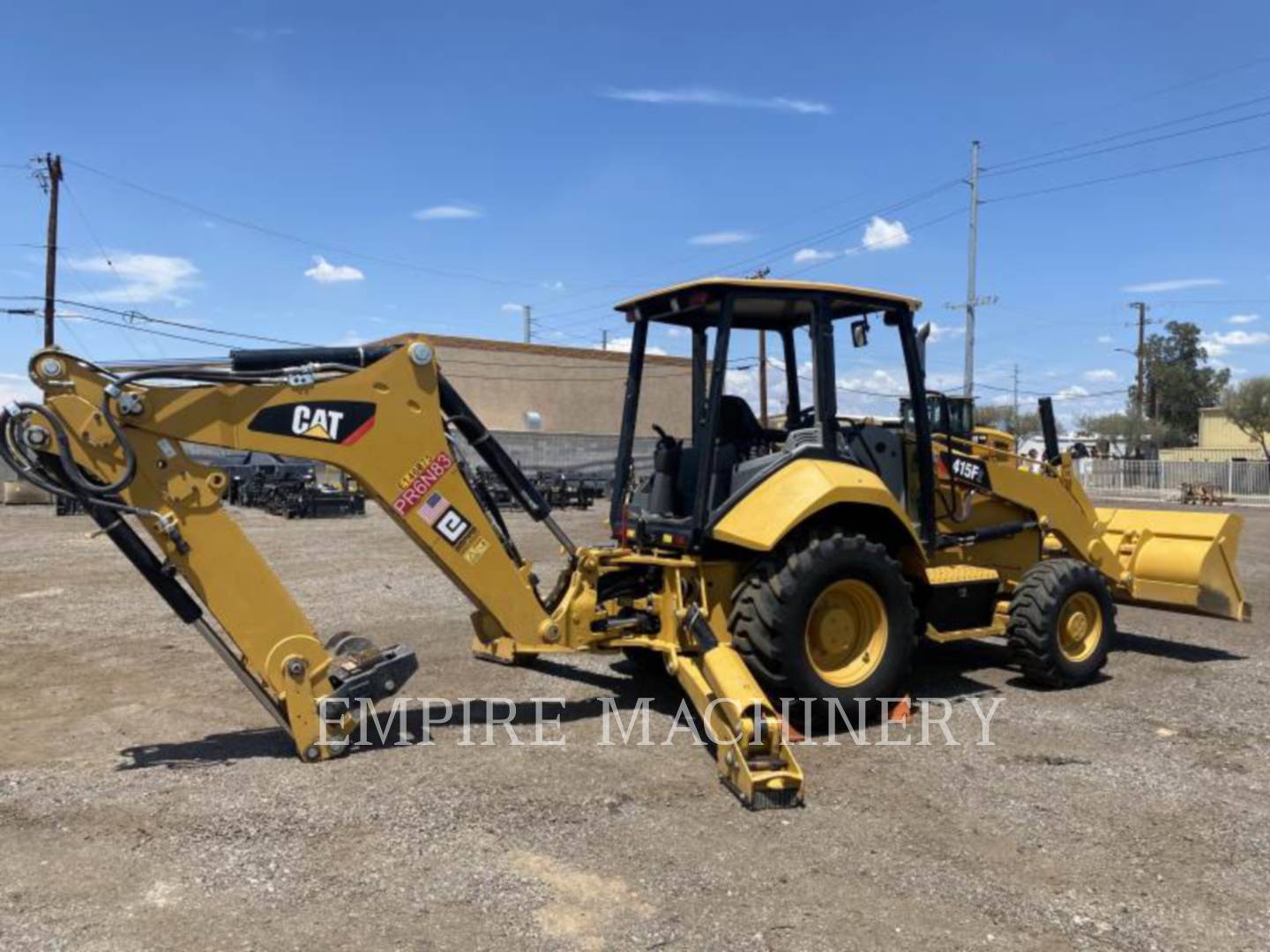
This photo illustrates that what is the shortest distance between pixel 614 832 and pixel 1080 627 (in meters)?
4.48

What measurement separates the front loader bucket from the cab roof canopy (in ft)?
11.6

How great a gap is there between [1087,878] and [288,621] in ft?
13.3

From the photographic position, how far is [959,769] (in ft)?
17.6

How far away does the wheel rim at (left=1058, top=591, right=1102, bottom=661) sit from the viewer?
7.24m

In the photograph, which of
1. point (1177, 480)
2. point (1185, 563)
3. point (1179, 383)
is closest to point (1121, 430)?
point (1179, 383)

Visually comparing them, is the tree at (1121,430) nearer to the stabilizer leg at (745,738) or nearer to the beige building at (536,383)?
the beige building at (536,383)

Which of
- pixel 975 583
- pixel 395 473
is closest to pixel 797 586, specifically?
pixel 975 583

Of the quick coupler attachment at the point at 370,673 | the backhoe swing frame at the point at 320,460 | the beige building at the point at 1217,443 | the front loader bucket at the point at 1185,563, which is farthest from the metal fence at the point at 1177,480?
the quick coupler attachment at the point at 370,673

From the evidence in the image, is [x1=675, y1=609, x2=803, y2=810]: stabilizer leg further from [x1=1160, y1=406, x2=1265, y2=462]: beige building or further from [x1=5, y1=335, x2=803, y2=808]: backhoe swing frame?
[x1=1160, y1=406, x2=1265, y2=462]: beige building

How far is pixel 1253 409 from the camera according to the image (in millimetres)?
55344

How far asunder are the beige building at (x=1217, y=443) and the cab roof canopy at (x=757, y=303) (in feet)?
180

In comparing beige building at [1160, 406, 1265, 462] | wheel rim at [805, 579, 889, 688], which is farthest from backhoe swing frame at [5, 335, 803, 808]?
beige building at [1160, 406, 1265, 462]

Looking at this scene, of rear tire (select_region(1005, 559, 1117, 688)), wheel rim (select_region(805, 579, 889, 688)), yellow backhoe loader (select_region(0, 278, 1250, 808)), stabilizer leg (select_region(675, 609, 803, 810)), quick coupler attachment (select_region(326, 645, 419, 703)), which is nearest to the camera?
stabilizer leg (select_region(675, 609, 803, 810))

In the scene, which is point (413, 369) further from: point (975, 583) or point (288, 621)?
point (975, 583)
